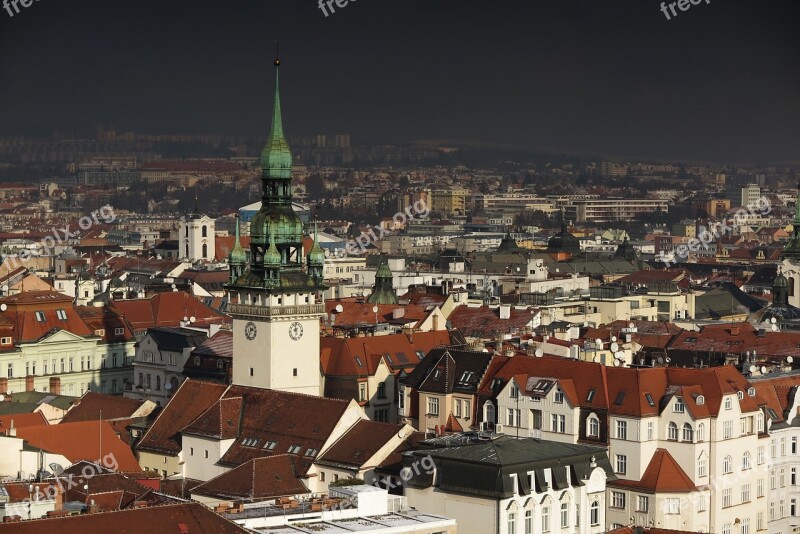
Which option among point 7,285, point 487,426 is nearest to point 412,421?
point 487,426

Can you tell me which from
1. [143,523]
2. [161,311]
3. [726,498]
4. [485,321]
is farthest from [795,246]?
[143,523]

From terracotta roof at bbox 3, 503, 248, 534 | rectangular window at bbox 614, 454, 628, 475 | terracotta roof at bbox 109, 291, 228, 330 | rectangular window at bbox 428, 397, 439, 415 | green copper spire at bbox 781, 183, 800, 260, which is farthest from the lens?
green copper spire at bbox 781, 183, 800, 260

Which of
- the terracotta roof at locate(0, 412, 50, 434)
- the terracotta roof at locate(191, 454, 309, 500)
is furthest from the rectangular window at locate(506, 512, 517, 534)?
the terracotta roof at locate(0, 412, 50, 434)

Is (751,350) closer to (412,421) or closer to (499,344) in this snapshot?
(499,344)

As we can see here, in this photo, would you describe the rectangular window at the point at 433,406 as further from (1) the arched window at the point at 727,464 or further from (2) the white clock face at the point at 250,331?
(1) the arched window at the point at 727,464

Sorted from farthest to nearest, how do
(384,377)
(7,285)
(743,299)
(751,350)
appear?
1. (743,299)
2. (7,285)
3. (751,350)
4. (384,377)

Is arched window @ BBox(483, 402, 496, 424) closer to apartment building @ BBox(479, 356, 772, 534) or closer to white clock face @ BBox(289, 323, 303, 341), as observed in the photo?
apartment building @ BBox(479, 356, 772, 534)
